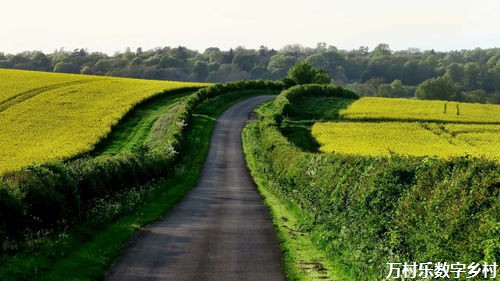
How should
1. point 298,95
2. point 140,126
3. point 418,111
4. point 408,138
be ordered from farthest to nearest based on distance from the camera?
point 298,95
point 418,111
point 140,126
point 408,138

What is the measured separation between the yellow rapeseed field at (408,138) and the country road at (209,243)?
52.4ft

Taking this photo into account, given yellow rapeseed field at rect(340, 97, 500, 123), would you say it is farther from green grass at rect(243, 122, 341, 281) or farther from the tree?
green grass at rect(243, 122, 341, 281)

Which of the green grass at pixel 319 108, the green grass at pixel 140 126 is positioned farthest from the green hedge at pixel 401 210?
the green grass at pixel 319 108

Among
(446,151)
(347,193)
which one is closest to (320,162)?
(347,193)

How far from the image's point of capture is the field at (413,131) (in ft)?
162

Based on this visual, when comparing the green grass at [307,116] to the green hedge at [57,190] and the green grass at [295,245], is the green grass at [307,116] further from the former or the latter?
the green hedge at [57,190]

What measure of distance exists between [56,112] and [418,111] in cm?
4746

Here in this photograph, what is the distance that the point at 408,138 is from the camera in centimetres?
5569

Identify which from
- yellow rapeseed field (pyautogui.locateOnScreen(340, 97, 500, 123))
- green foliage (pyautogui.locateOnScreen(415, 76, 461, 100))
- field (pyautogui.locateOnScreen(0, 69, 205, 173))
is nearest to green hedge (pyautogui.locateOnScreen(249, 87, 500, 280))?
field (pyautogui.locateOnScreen(0, 69, 205, 173))

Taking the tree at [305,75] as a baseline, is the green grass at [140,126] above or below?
below

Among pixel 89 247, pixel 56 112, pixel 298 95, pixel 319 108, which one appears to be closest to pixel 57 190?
pixel 89 247

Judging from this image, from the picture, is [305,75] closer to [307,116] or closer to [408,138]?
[307,116]

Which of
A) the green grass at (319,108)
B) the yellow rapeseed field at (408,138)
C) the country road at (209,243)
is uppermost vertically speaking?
the green grass at (319,108)

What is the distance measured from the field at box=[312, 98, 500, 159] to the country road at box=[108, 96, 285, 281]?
16179 millimetres
